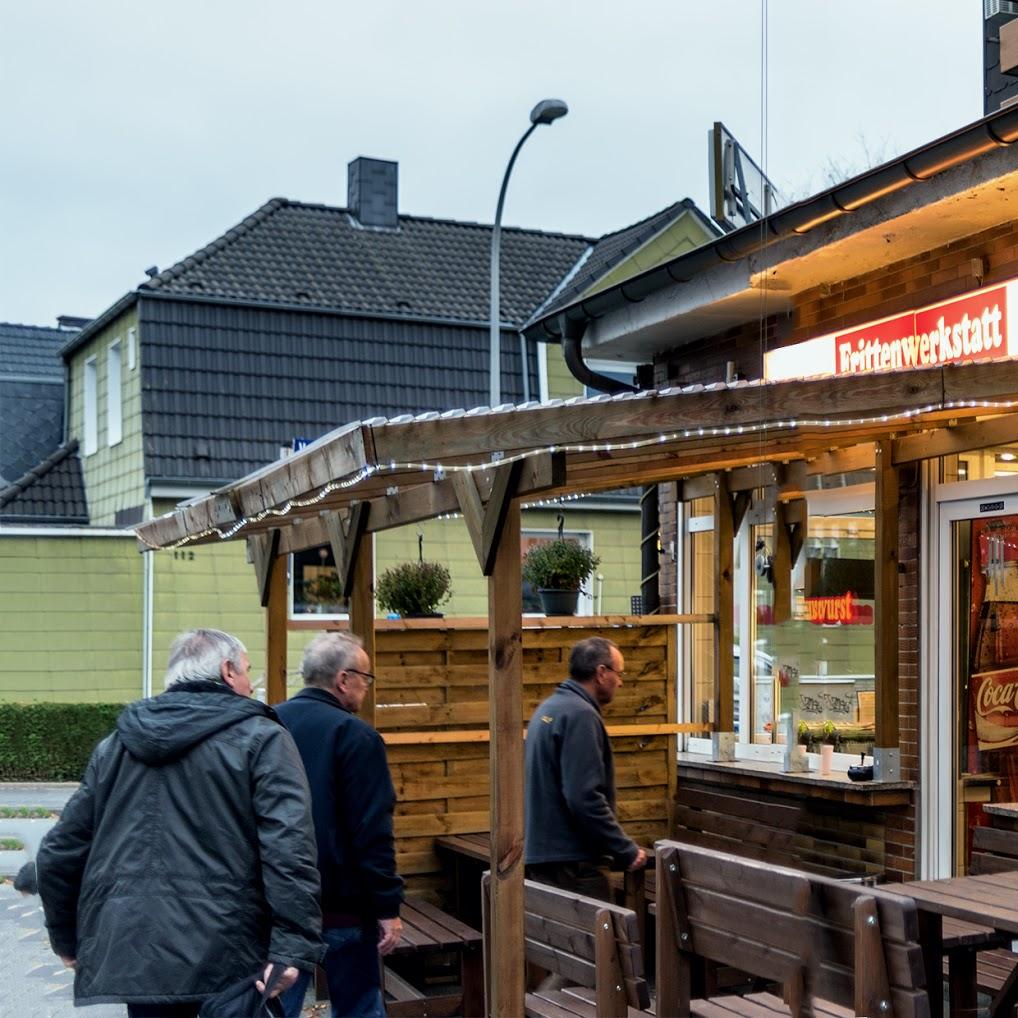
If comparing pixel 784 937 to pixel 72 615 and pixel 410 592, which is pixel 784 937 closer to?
pixel 410 592

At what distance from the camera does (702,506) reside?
11.5m

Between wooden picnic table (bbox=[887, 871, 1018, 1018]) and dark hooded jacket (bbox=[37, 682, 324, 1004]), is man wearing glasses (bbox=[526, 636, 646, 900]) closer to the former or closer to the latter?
wooden picnic table (bbox=[887, 871, 1018, 1018])

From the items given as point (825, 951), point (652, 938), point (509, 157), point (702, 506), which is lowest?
point (652, 938)

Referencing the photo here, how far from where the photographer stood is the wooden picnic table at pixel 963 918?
17.8ft

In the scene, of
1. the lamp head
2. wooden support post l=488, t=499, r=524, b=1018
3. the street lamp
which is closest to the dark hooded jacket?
wooden support post l=488, t=499, r=524, b=1018

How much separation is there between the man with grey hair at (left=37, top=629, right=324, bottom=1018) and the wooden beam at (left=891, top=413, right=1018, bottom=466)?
14.8 ft

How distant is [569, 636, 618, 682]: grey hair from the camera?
679 cm

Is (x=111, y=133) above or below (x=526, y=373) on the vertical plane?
above

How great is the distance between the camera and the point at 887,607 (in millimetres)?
8766

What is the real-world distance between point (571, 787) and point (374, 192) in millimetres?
21386

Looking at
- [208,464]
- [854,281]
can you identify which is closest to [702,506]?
[854,281]

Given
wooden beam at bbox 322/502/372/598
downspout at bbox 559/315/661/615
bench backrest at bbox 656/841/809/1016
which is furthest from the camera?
downspout at bbox 559/315/661/615

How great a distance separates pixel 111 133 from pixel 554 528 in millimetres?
9334

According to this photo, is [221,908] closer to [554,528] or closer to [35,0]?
[35,0]
